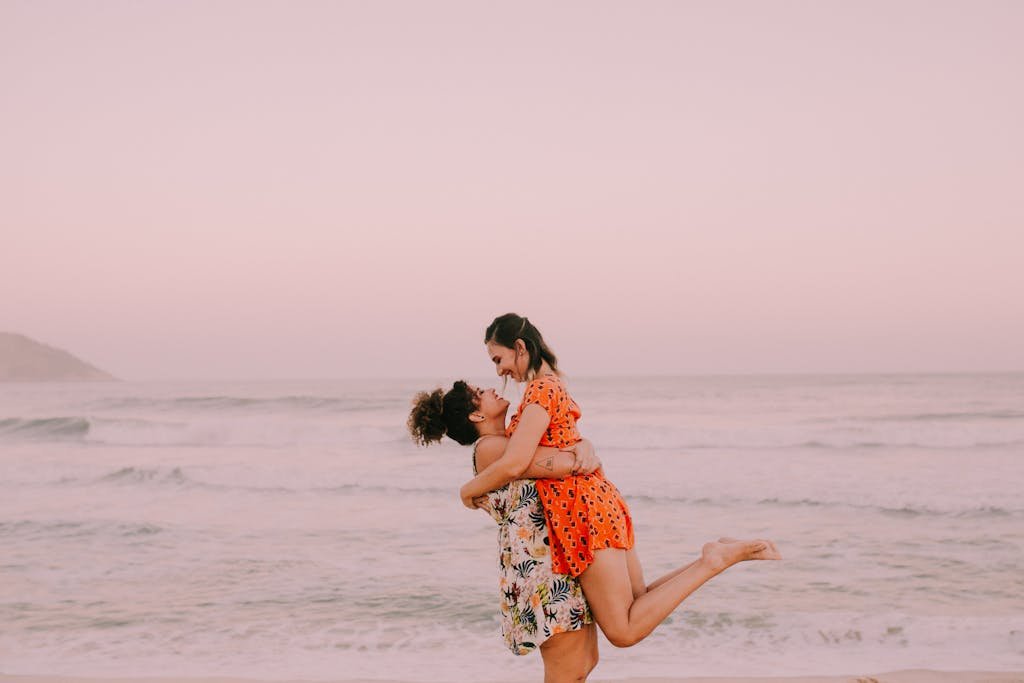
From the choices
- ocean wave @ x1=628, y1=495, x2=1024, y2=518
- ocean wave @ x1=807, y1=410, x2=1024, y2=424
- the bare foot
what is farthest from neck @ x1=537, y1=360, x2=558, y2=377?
ocean wave @ x1=807, y1=410, x2=1024, y2=424

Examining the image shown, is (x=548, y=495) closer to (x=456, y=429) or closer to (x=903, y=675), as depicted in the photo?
(x=456, y=429)

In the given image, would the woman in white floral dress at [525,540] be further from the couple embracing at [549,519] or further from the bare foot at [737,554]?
the bare foot at [737,554]

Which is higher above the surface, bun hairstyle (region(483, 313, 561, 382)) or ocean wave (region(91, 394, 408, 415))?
bun hairstyle (region(483, 313, 561, 382))

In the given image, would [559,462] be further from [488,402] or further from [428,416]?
[428,416]

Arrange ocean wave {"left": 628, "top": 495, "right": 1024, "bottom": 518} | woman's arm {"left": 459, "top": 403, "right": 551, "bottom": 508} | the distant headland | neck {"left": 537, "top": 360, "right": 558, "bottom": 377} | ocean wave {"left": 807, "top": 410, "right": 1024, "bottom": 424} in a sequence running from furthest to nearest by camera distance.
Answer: the distant headland
ocean wave {"left": 807, "top": 410, "right": 1024, "bottom": 424}
ocean wave {"left": 628, "top": 495, "right": 1024, "bottom": 518}
neck {"left": 537, "top": 360, "right": 558, "bottom": 377}
woman's arm {"left": 459, "top": 403, "right": 551, "bottom": 508}

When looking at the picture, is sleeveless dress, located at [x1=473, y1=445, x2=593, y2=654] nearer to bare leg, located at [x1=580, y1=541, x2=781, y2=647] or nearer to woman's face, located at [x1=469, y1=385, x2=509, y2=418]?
bare leg, located at [x1=580, y1=541, x2=781, y2=647]

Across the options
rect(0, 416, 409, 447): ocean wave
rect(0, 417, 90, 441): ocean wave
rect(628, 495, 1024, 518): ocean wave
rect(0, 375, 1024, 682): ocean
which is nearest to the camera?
rect(0, 375, 1024, 682): ocean

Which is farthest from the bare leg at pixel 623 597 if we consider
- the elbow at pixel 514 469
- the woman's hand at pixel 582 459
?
the elbow at pixel 514 469

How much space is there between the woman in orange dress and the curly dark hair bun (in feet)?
0.88

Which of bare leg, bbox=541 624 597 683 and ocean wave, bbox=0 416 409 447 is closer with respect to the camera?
bare leg, bbox=541 624 597 683

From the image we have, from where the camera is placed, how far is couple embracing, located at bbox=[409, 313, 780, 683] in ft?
11.2

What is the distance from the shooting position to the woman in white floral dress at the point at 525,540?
11.4 ft

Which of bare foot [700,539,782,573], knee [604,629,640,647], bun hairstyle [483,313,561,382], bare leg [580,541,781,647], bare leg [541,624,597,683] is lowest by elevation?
bare leg [541,624,597,683]

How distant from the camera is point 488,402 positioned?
12.0 feet
